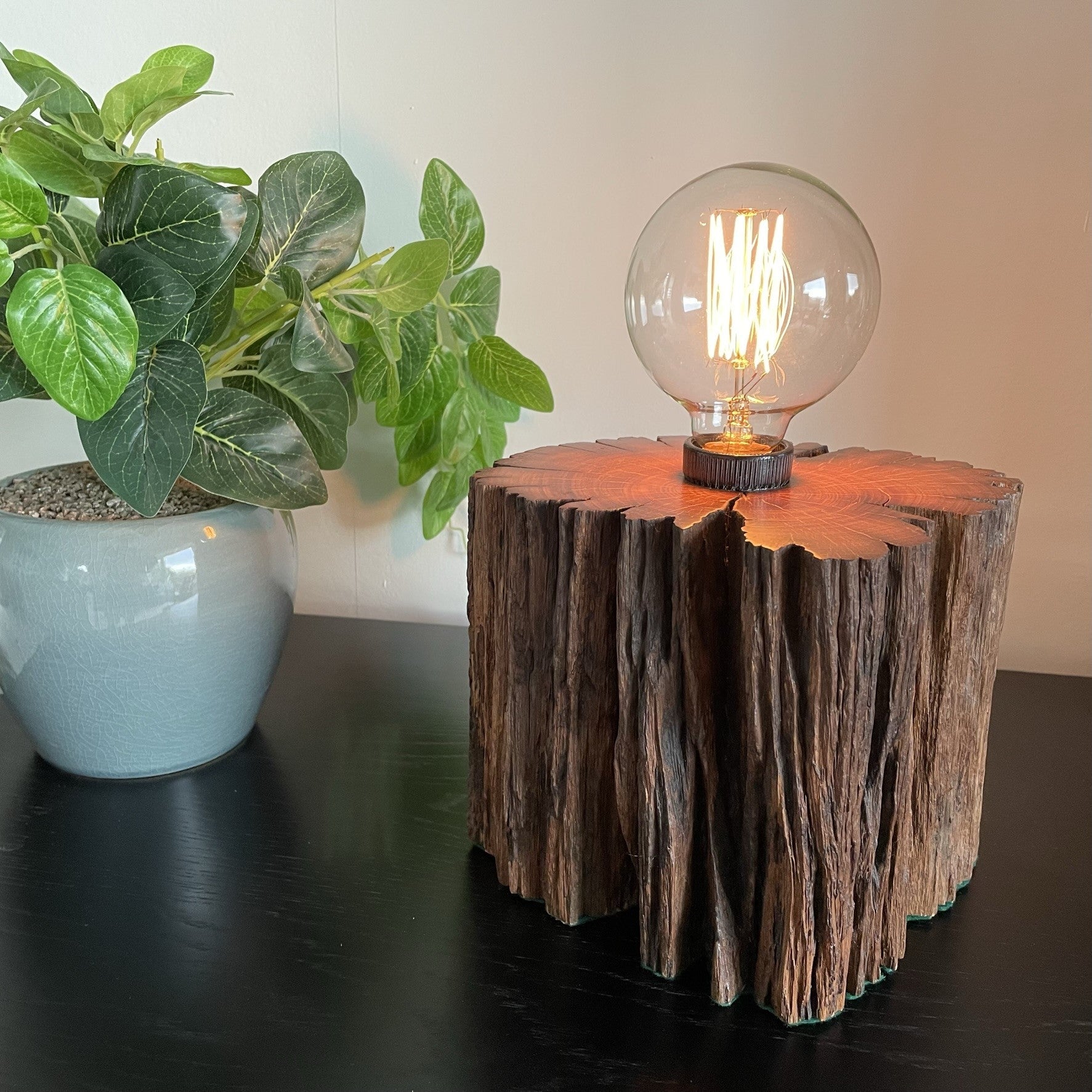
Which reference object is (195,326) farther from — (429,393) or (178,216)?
(429,393)

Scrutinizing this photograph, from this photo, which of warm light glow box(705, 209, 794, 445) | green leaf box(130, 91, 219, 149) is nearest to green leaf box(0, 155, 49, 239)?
green leaf box(130, 91, 219, 149)

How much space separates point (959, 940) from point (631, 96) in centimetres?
79

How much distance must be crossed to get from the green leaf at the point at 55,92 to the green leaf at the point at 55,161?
0.02m

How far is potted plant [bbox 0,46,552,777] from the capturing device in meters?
0.69

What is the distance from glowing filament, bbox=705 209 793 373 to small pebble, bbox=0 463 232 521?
0.42 metres

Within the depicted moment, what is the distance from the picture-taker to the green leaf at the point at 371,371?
94cm

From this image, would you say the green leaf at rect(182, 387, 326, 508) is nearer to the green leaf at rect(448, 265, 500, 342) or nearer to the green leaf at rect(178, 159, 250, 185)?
the green leaf at rect(178, 159, 250, 185)

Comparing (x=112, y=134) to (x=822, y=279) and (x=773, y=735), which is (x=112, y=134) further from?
(x=773, y=735)

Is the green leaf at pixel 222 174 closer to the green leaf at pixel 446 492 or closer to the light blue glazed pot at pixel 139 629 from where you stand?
the light blue glazed pot at pixel 139 629

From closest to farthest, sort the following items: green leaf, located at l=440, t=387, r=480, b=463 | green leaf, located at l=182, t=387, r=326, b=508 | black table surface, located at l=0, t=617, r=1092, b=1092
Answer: black table surface, located at l=0, t=617, r=1092, b=1092, green leaf, located at l=182, t=387, r=326, b=508, green leaf, located at l=440, t=387, r=480, b=463

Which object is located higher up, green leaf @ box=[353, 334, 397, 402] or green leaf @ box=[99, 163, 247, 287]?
green leaf @ box=[99, 163, 247, 287]

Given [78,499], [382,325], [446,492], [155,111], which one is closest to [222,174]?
[155,111]

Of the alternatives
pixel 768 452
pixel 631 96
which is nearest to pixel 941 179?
pixel 631 96

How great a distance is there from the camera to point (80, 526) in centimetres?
78
